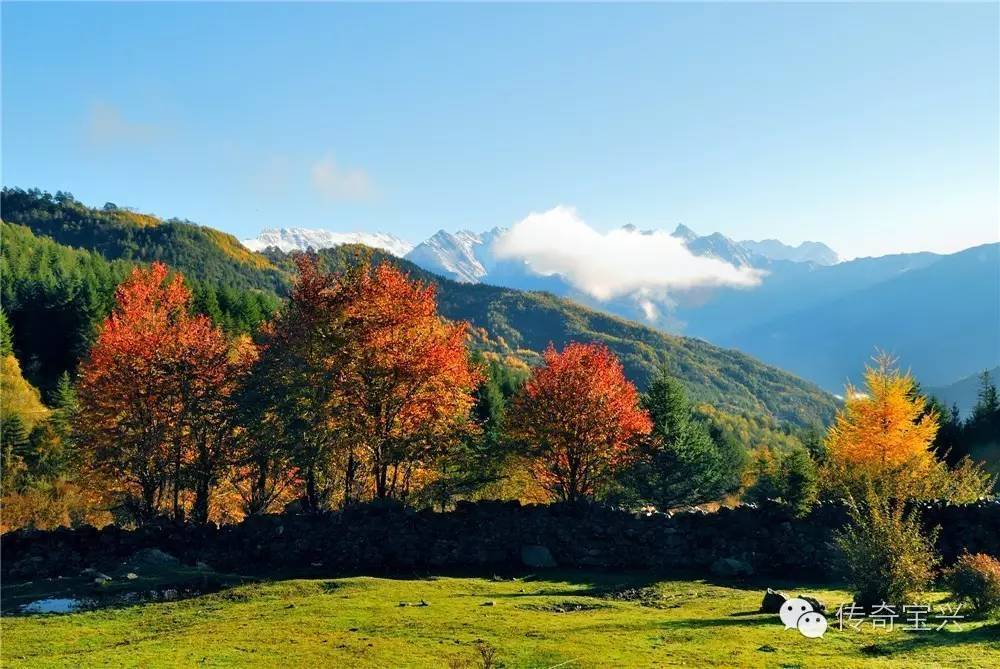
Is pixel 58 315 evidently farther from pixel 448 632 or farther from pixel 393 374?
pixel 448 632

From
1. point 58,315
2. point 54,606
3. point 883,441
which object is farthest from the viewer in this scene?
point 58,315

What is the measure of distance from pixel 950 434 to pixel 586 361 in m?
67.2

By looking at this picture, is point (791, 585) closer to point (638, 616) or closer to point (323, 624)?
point (638, 616)

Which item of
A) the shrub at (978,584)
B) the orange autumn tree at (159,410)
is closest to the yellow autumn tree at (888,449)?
the shrub at (978,584)

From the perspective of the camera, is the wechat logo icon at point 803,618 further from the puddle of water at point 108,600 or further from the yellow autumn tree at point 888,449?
the yellow autumn tree at point 888,449

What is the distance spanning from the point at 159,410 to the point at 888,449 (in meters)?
50.2

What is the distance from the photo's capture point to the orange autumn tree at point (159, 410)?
112 feet

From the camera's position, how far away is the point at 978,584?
18.5m

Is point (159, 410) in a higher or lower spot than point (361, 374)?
lower

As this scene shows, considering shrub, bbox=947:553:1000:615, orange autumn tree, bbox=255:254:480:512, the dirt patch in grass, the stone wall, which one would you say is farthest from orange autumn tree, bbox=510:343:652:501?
shrub, bbox=947:553:1000:615

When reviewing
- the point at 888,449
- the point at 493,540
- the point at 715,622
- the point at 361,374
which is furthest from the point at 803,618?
the point at 888,449

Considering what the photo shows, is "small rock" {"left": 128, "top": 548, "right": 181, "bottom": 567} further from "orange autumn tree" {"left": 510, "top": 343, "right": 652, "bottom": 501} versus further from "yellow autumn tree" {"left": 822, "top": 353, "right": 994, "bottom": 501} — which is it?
"yellow autumn tree" {"left": 822, "top": 353, "right": 994, "bottom": 501}

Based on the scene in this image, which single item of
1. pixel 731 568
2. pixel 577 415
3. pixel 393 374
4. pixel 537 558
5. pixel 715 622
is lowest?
pixel 731 568

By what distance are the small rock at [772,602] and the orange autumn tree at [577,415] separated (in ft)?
65.8
